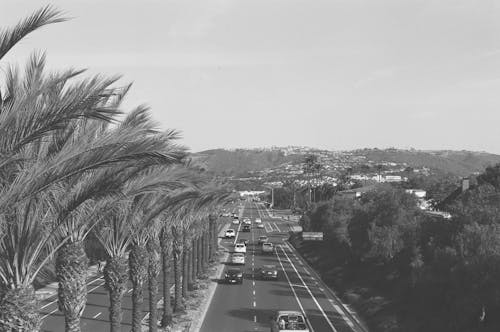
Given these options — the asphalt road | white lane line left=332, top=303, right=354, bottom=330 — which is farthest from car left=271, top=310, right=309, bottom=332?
white lane line left=332, top=303, right=354, bottom=330

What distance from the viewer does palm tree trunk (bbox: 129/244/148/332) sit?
2105 cm

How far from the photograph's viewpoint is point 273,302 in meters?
37.8

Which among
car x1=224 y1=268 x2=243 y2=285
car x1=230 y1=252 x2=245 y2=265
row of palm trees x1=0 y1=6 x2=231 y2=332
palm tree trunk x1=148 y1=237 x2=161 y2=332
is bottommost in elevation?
car x1=230 y1=252 x2=245 y2=265

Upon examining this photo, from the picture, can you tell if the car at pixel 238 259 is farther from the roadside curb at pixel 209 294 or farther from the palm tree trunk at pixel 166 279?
the palm tree trunk at pixel 166 279

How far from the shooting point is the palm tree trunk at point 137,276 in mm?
21047

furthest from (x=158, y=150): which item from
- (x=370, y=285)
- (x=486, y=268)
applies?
(x=370, y=285)

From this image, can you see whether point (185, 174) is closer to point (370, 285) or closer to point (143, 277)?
point (143, 277)

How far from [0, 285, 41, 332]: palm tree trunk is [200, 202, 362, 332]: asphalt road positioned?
64.4 feet

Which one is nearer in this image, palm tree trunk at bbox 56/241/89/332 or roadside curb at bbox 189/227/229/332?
palm tree trunk at bbox 56/241/89/332

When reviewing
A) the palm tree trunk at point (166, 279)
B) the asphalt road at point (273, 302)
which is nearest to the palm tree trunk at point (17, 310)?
the palm tree trunk at point (166, 279)

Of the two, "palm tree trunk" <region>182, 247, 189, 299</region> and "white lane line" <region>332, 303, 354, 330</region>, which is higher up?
"palm tree trunk" <region>182, 247, 189, 299</region>

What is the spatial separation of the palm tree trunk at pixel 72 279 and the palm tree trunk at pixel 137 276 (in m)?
7.18

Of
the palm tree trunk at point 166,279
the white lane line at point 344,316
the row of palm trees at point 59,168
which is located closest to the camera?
the row of palm trees at point 59,168

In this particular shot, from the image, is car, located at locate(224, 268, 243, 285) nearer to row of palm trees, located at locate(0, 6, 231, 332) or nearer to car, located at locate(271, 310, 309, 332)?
car, located at locate(271, 310, 309, 332)
